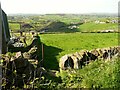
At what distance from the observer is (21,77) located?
9.47m

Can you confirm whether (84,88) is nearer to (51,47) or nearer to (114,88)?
(114,88)

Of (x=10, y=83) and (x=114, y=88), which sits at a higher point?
(x=10, y=83)

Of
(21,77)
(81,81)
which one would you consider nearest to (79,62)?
(81,81)

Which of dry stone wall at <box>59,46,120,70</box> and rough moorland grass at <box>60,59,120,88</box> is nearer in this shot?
rough moorland grass at <box>60,59,120,88</box>

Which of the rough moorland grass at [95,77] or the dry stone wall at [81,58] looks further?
the dry stone wall at [81,58]

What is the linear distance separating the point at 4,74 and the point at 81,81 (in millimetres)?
4078

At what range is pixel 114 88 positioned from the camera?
1095 cm

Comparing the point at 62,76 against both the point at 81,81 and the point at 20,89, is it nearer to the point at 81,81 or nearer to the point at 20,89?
the point at 81,81

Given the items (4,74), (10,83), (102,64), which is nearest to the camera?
(4,74)

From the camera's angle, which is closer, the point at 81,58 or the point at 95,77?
the point at 95,77

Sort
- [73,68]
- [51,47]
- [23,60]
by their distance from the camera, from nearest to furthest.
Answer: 1. [23,60]
2. [73,68]
3. [51,47]

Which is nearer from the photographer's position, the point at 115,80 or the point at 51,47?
the point at 115,80

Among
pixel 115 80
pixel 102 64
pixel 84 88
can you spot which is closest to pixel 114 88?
pixel 115 80

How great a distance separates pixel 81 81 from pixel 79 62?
3.13 m
